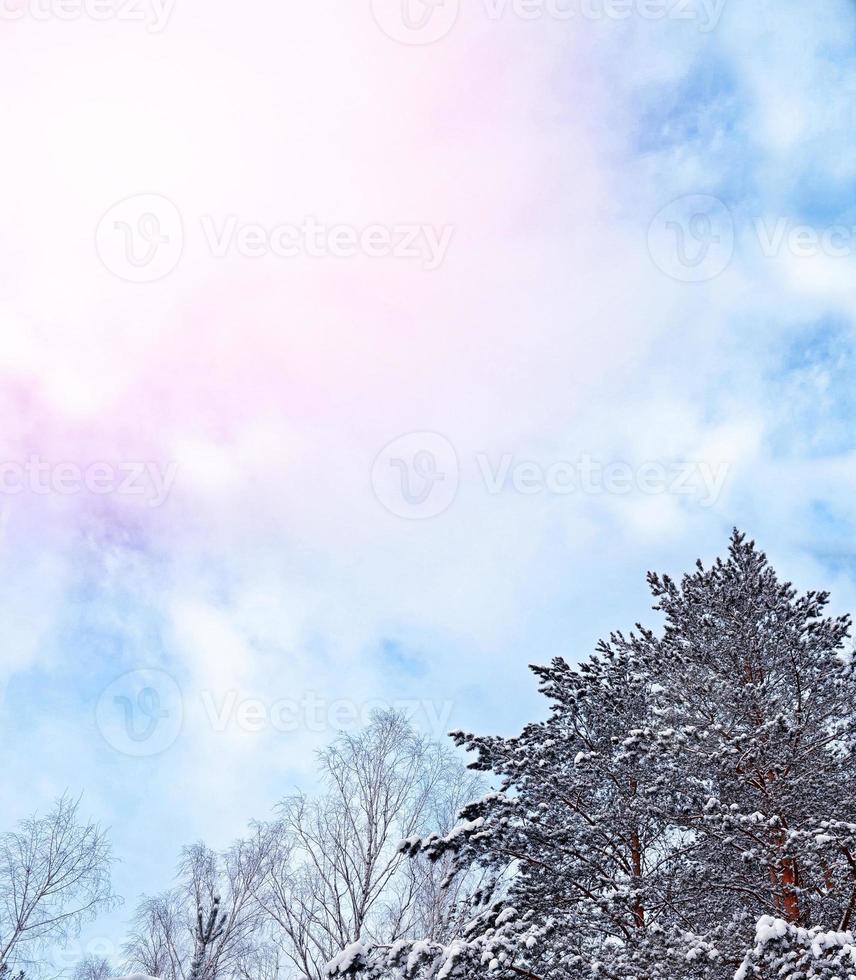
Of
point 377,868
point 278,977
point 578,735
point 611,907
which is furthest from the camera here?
point 278,977

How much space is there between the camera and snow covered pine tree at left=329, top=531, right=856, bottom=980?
6875 mm

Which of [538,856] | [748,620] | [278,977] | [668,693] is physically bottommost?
[278,977]

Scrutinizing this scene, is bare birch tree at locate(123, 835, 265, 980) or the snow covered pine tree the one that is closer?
the snow covered pine tree

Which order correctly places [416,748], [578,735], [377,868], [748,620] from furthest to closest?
[416,748]
[377,868]
[748,620]
[578,735]

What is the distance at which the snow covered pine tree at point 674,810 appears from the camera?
688cm

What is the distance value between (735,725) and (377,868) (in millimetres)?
10113

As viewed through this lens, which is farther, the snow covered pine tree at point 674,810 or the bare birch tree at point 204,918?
the bare birch tree at point 204,918

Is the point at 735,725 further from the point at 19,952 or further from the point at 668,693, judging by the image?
the point at 19,952

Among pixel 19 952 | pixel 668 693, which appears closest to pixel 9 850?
pixel 19 952

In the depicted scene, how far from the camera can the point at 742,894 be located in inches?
328

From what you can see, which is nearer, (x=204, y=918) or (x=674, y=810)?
(x=674, y=810)

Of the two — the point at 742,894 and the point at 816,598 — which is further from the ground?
the point at 816,598

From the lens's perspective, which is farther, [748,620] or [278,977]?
[278,977]

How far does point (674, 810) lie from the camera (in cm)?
821
